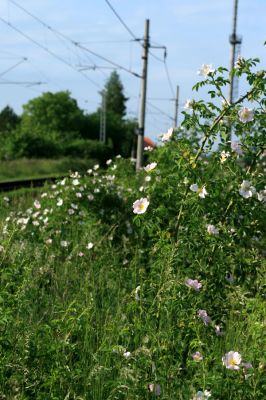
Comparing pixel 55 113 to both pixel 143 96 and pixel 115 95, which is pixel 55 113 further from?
pixel 143 96

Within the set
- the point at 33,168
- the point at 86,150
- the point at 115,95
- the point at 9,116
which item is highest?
the point at 115,95

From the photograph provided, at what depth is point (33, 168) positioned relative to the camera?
138ft

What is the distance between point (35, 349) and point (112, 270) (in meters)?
2.19

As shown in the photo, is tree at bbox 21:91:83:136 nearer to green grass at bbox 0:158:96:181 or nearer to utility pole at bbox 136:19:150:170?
green grass at bbox 0:158:96:181

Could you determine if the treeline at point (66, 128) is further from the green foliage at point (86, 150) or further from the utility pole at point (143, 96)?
the utility pole at point (143, 96)

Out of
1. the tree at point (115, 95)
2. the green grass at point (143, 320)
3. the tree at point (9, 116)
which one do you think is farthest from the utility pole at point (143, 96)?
A: the tree at point (115, 95)

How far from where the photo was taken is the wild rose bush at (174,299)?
9.78 feet

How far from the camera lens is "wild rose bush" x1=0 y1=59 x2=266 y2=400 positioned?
298cm

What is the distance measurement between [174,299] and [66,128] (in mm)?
85129

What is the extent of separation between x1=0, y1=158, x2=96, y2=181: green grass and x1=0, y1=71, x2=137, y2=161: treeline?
4932 mm

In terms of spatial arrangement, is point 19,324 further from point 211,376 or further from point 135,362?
point 211,376

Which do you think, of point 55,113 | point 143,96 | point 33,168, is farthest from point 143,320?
point 55,113

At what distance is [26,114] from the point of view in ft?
305

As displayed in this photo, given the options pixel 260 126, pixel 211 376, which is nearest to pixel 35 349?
pixel 211 376
